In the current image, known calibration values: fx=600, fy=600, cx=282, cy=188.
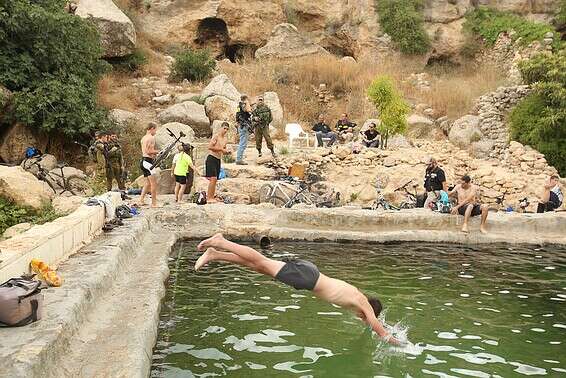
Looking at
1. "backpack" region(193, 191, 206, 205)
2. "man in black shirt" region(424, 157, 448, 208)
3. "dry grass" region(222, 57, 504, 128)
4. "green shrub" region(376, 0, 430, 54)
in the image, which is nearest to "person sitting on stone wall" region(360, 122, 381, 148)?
"dry grass" region(222, 57, 504, 128)

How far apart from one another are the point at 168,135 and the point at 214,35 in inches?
546

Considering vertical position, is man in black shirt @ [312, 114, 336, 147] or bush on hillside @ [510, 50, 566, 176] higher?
bush on hillside @ [510, 50, 566, 176]

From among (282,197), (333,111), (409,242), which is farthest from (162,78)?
(409,242)

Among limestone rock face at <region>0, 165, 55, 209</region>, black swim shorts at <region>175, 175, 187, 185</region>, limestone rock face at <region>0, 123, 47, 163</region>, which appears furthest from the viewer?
limestone rock face at <region>0, 123, 47, 163</region>

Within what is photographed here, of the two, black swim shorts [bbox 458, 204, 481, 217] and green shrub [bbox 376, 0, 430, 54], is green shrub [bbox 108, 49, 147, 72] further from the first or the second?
black swim shorts [bbox 458, 204, 481, 217]

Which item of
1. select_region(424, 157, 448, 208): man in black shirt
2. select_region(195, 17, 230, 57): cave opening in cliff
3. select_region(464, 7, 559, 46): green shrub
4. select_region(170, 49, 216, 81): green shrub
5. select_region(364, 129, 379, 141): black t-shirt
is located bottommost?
select_region(424, 157, 448, 208): man in black shirt

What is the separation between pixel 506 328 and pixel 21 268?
5.23 meters

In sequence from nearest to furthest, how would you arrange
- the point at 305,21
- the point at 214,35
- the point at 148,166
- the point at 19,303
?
the point at 19,303 → the point at 148,166 → the point at 214,35 → the point at 305,21

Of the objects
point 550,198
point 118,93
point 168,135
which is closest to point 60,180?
point 168,135

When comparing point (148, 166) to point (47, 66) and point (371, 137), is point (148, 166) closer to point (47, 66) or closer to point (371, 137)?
point (47, 66)

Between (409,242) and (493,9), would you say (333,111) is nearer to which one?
(493,9)

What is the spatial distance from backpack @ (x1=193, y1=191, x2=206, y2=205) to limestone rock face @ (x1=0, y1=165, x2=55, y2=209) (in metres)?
3.15

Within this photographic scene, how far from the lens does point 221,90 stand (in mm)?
22797

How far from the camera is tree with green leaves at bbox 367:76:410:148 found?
19234 mm
